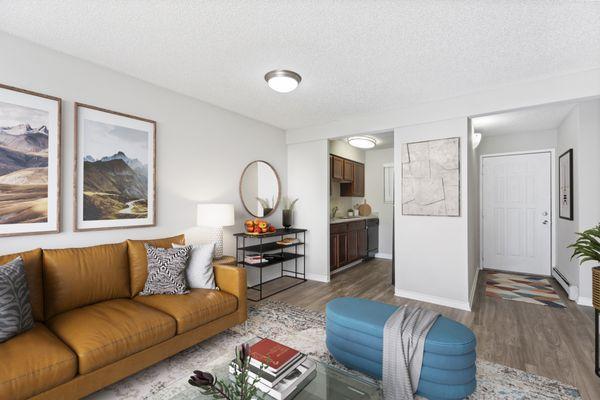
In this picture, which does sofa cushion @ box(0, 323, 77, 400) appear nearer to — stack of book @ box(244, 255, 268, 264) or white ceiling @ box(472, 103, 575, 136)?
stack of book @ box(244, 255, 268, 264)

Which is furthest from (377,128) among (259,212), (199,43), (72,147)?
(72,147)

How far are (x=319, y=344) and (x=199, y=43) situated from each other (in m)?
2.69

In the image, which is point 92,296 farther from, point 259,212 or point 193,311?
point 259,212

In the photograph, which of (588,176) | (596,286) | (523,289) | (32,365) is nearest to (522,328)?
(596,286)

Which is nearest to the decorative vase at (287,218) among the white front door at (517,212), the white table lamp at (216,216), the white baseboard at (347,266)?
the white baseboard at (347,266)

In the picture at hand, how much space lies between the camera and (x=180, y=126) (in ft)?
10.9

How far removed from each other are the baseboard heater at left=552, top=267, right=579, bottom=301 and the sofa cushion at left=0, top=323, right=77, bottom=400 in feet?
16.5

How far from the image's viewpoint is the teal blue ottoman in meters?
1.76

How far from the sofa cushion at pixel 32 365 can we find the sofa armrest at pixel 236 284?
120 centimetres

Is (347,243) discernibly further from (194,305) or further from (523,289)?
(194,305)

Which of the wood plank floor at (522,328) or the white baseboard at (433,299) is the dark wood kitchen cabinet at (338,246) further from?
the white baseboard at (433,299)

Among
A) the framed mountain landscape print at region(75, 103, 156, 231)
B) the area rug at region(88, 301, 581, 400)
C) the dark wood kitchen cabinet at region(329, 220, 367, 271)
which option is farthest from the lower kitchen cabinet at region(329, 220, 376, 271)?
the framed mountain landscape print at region(75, 103, 156, 231)

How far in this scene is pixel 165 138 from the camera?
3162 millimetres

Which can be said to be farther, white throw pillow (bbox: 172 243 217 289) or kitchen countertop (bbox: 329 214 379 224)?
kitchen countertop (bbox: 329 214 379 224)
